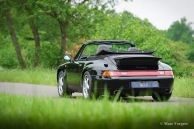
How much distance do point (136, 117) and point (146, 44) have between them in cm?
3460

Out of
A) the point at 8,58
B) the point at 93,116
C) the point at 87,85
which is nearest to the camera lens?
the point at 93,116

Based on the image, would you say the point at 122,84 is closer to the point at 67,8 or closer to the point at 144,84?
the point at 144,84

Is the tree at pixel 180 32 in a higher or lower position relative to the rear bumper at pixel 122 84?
higher

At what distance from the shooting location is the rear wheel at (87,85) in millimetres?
A: 12273

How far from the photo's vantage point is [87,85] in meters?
12.5

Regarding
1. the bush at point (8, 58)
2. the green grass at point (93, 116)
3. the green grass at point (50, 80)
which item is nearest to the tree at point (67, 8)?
the green grass at point (50, 80)

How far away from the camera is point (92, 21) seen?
40719 millimetres

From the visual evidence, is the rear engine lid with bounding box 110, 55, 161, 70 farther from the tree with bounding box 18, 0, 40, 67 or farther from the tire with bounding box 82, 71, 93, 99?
the tree with bounding box 18, 0, 40, 67

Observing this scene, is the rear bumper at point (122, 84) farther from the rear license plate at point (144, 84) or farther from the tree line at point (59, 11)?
the tree line at point (59, 11)

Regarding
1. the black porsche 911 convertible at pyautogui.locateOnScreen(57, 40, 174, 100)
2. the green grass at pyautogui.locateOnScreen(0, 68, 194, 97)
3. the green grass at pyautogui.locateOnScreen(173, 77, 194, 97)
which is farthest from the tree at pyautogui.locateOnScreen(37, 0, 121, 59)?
the black porsche 911 convertible at pyautogui.locateOnScreen(57, 40, 174, 100)

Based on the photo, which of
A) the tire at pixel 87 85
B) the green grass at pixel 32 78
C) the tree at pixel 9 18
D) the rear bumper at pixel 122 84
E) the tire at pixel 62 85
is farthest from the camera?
the tree at pixel 9 18

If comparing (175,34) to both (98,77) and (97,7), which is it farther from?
(98,77)

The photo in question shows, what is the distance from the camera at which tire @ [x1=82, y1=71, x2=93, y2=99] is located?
1225 centimetres

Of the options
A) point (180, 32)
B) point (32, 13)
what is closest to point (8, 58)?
point (32, 13)
